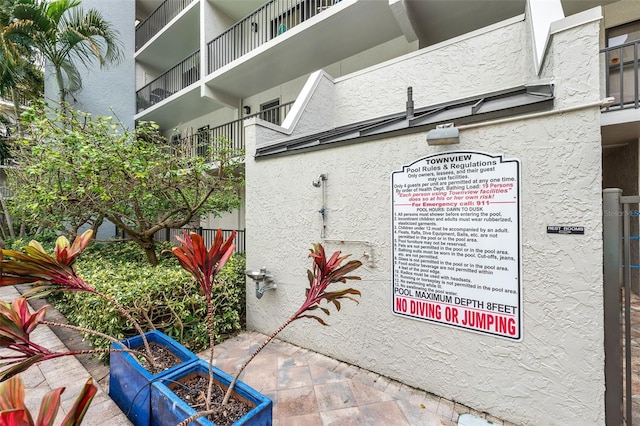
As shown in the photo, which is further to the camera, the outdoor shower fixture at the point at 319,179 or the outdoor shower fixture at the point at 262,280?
the outdoor shower fixture at the point at 262,280

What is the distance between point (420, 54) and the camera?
16.8 ft

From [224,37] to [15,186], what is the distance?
23.2 ft

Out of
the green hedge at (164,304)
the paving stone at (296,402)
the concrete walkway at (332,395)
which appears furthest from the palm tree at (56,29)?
the paving stone at (296,402)

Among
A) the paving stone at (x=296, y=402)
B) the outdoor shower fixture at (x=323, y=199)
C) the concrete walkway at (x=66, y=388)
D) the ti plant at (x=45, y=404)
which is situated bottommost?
the paving stone at (x=296, y=402)

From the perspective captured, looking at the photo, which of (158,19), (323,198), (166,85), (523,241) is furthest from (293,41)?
(158,19)

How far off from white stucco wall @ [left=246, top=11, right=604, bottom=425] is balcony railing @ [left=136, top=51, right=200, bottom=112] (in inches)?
347

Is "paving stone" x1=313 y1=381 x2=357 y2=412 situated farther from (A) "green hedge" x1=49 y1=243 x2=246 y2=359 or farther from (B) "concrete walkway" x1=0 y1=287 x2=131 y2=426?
(A) "green hedge" x1=49 y1=243 x2=246 y2=359

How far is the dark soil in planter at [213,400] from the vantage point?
201 cm

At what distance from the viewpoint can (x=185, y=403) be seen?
200cm

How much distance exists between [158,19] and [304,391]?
1489 centimetres

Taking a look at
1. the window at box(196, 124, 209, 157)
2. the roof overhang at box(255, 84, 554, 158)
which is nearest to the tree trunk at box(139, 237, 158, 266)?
the window at box(196, 124, 209, 157)

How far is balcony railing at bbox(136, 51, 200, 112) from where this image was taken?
11.1 meters

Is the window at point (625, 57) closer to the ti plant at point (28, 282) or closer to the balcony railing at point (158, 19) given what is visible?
the ti plant at point (28, 282)

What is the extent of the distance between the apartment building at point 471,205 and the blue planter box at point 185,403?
1.62m
